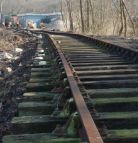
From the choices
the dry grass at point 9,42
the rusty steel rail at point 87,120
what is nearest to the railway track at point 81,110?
the rusty steel rail at point 87,120

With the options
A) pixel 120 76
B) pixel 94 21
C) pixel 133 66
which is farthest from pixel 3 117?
pixel 94 21

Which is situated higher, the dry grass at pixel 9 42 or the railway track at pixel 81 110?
the railway track at pixel 81 110

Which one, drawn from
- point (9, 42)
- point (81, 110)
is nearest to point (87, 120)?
point (81, 110)

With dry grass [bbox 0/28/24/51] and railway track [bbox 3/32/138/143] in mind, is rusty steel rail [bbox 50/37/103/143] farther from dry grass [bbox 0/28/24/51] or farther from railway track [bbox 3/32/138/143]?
dry grass [bbox 0/28/24/51]

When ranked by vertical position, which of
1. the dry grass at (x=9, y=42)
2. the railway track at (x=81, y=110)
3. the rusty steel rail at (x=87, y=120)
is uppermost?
the rusty steel rail at (x=87, y=120)

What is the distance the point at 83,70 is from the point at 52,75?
0.59 m

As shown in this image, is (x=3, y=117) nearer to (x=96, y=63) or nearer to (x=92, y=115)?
(x=92, y=115)

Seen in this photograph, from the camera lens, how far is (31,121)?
3955mm

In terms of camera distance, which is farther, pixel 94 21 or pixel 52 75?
pixel 94 21

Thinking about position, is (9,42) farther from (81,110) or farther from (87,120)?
(87,120)

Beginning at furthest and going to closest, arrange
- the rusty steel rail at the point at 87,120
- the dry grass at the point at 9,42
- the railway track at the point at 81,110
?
the dry grass at the point at 9,42 → the railway track at the point at 81,110 → the rusty steel rail at the point at 87,120

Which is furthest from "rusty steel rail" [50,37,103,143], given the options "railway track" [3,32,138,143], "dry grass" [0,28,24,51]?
"dry grass" [0,28,24,51]

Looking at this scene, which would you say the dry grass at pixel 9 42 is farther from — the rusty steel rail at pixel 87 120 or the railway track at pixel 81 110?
the rusty steel rail at pixel 87 120

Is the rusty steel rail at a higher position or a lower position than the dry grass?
higher
